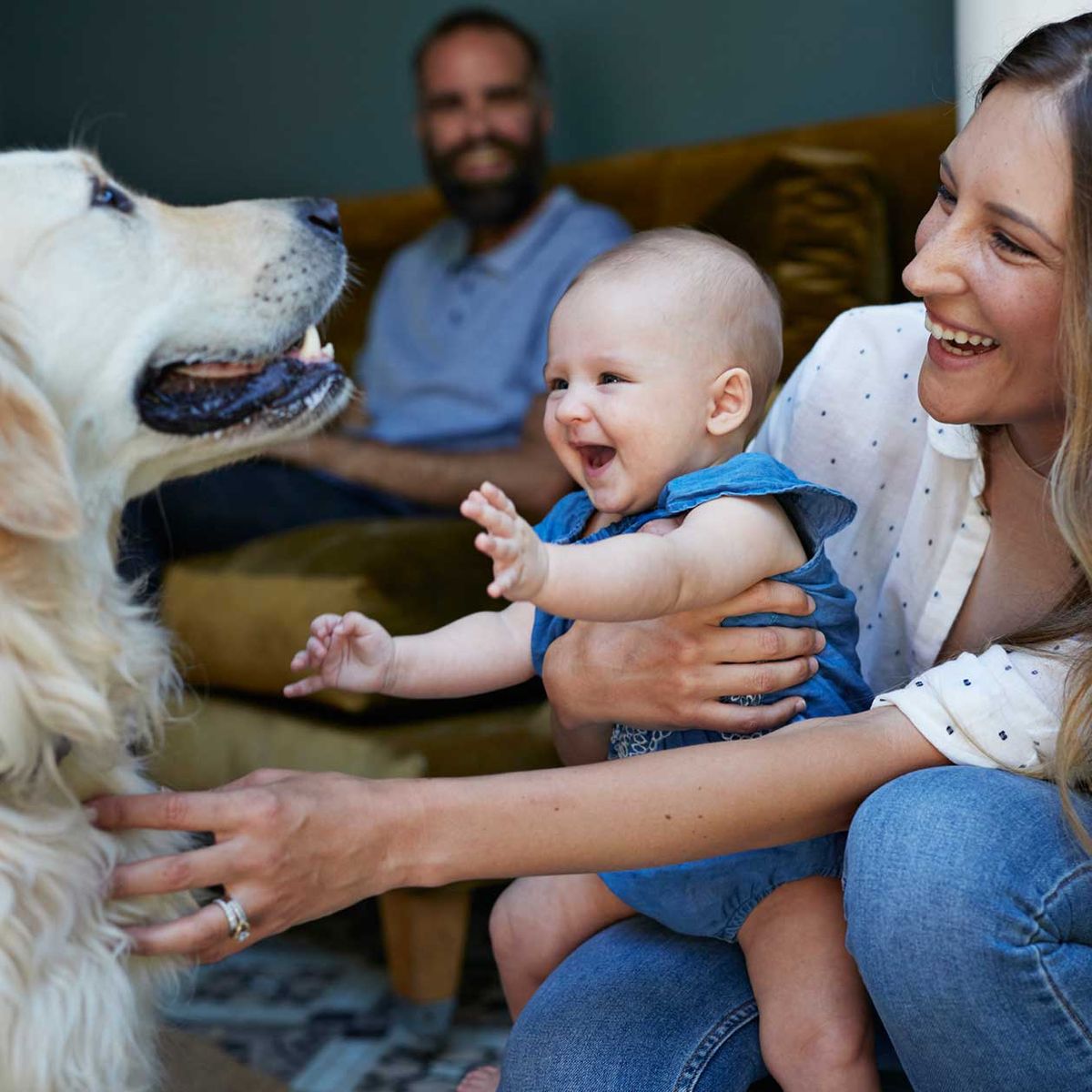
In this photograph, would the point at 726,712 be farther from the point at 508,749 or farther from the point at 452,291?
the point at 452,291

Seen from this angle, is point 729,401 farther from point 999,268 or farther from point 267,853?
point 267,853

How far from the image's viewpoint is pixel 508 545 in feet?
2.93

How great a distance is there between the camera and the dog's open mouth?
1.18 m

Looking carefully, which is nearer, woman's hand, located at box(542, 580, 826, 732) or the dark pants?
woman's hand, located at box(542, 580, 826, 732)

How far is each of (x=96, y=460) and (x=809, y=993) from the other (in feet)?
2.24

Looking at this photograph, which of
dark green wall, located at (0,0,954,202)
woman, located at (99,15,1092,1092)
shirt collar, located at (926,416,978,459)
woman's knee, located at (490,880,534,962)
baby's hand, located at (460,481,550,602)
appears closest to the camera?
baby's hand, located at (460,481,550,602)

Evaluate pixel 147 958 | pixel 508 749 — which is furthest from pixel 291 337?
pixel 508 749

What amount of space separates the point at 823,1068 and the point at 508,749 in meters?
Result: 0.95

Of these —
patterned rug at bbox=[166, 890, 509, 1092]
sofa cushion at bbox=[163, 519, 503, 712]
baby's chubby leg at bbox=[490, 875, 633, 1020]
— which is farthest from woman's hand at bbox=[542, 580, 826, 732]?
patterned rug at bbox=[166, 890, 509, 1092]

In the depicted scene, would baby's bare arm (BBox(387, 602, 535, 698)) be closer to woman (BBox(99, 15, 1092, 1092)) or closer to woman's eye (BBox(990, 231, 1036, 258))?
woman (BBox(99, 15, 1092, 1092))

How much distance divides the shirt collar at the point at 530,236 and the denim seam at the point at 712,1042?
1861mm

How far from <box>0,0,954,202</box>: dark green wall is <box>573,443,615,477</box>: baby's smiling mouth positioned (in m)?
1.53

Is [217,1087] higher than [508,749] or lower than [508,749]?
higher

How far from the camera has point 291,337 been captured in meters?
1.26
